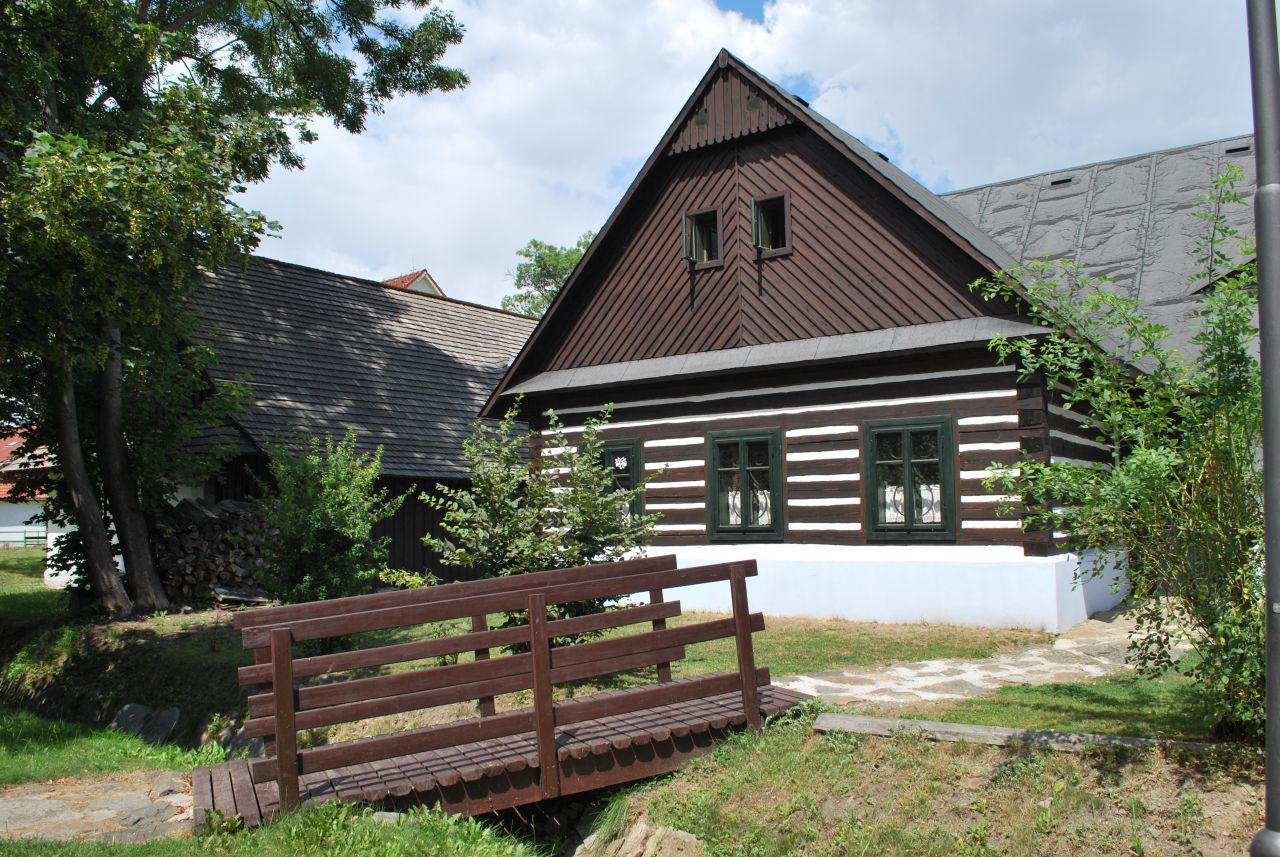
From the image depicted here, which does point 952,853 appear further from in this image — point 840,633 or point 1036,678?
point 840,633

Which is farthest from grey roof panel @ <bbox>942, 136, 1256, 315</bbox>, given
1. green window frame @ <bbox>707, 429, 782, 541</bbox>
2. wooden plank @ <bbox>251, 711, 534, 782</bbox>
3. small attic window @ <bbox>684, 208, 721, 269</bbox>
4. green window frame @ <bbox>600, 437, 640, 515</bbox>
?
wooden plank @ <bbox>251, 711, 534, 782</bbox>

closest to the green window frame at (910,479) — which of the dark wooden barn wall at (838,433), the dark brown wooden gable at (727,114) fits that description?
the dark wooden barn wall at (838,433)

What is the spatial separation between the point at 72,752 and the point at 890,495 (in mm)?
9238

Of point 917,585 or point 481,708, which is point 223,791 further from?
point 917,585

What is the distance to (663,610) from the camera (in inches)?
307

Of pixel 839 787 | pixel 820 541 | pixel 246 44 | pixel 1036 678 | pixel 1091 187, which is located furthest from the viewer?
pixel 246 44

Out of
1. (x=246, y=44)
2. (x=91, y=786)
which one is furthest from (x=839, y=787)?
(x=246, y=44)

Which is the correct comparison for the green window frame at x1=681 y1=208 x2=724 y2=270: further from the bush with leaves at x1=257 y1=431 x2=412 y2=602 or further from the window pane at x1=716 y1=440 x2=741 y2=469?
the bush with leaves at x1=257 y1=431 x2=412 y2=602

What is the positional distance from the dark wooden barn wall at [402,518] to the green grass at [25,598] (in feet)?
10.1

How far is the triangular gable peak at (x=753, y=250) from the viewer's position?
13.1m

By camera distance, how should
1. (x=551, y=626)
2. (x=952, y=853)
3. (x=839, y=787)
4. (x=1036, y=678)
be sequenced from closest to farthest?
(x=952, y=853), (x=839, y=787), (x=551, y=626), (x=1036, y=678)

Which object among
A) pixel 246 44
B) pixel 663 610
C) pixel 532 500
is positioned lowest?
pixel 663 610

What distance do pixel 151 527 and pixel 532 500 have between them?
967 centimetres

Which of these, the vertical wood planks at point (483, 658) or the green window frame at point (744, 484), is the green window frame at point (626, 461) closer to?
the green window frame at point (744, 484)
